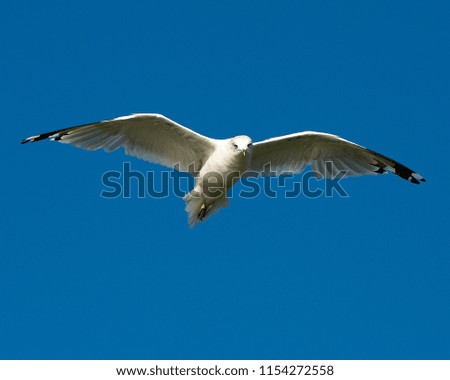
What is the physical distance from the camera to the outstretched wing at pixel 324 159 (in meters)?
8.20

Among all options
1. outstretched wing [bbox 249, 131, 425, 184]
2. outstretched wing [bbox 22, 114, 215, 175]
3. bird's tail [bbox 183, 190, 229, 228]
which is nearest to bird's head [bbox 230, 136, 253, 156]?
outstretched wing [bbox 22, 114, 215, 175]

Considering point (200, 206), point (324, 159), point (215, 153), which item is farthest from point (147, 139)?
point (324, 159)

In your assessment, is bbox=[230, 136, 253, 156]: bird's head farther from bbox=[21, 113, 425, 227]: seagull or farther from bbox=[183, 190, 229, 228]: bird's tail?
bbox=[183, 190, 229, 228]: bird's tail

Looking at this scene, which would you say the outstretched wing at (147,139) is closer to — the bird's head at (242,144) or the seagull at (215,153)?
the seagull at (215,153)

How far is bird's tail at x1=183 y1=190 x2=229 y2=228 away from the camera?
811 centimetres

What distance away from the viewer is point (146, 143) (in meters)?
8.09

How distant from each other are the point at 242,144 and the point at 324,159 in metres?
1.30

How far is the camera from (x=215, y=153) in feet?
25.7

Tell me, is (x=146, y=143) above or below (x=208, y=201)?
above

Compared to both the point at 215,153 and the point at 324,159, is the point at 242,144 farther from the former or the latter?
the point at 324,159
